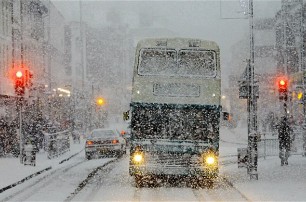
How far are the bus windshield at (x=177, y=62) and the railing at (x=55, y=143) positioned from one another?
12.8 m

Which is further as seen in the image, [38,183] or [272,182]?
[38,183]

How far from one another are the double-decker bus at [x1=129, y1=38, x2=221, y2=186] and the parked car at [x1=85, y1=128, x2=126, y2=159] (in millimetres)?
12861

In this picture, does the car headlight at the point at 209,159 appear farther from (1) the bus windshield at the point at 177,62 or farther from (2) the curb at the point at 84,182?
(2) the curb at the point at 84,182

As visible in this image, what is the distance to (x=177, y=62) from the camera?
1864cm

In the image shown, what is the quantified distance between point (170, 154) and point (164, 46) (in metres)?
3.26

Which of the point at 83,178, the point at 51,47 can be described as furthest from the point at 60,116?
the point at 83,178

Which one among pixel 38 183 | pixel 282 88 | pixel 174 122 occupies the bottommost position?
pixel 38 183

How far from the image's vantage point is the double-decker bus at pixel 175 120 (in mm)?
17812

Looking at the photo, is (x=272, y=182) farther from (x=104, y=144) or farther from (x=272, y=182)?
(x=104, y=144)

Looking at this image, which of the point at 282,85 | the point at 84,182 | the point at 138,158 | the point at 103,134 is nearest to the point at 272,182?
the point at 138,158

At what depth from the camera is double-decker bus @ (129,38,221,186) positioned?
17812mm

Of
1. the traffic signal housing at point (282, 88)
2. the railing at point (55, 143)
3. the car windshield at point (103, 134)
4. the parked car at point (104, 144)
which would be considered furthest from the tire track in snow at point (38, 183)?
the traffic signal housing at point (282, 88)

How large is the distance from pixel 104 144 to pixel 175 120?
1376 centimetres

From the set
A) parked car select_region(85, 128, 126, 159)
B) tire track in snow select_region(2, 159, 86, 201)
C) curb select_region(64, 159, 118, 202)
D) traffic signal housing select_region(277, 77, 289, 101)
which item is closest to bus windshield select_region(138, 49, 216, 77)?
curb select_region(64, 159, 118, 202)
